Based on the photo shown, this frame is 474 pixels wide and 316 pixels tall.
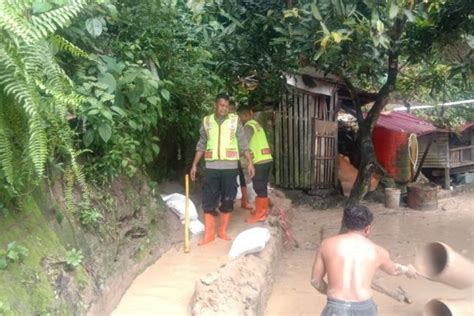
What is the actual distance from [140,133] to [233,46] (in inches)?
102

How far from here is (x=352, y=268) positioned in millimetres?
3494

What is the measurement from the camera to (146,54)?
5926mm

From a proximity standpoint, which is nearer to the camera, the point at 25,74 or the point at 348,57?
the point at 25,74

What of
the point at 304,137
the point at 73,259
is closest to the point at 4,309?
the point at 73,259

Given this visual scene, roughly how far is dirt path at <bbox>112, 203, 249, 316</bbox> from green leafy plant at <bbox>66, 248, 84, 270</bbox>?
2.08 feet

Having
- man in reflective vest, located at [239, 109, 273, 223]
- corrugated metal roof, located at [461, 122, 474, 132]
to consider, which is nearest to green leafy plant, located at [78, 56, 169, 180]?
man in reflective vest, located at [239, 109, 273, 223]

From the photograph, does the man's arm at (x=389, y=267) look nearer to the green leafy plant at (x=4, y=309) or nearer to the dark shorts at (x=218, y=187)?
the green leafy plant at (x=4, y=309)

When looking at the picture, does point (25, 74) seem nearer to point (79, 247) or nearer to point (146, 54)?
point (79, 247)

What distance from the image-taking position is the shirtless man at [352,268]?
3467mm

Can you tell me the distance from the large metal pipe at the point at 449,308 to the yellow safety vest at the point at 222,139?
272 centimetres

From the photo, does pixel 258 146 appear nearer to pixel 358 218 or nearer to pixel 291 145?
pixel 358 218

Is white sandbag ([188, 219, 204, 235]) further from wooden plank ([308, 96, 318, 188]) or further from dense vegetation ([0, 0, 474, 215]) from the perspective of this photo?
wooden plank ([308, 96, 318, 188])

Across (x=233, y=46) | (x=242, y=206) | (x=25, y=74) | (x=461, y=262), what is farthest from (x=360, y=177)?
(x=25, y=74)

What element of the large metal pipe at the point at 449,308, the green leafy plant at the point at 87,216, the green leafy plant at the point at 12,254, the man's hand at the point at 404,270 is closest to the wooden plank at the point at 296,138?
the large metal pipe at the point at 449,308
